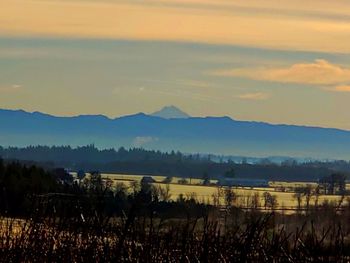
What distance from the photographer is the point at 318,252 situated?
1436 centimetres

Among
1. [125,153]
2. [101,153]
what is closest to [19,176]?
[101,153]

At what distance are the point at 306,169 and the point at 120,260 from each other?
113640 millimetres

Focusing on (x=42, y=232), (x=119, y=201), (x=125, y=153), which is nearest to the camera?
(x=42, y=232)

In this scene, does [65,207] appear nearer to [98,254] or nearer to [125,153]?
[98,254]

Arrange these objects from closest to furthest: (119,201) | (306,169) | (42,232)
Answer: (42,232) → (119,201) → (306,169)

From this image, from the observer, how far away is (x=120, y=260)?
1491 cm

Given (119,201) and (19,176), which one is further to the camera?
(19,176)

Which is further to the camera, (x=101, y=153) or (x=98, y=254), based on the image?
(x=101, y=153)

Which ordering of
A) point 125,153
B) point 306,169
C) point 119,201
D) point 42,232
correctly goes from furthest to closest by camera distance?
point 125,153 → point 306,169 → point 119,201 → point 42,232

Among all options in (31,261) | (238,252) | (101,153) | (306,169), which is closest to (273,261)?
(238,252)

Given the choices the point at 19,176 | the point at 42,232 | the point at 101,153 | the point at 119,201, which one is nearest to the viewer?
the point at 42,232

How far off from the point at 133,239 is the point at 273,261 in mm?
2168

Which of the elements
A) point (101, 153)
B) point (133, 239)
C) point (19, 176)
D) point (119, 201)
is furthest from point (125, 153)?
point (133, 239)

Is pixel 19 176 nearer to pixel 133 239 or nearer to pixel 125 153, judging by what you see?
pixel 133 239
